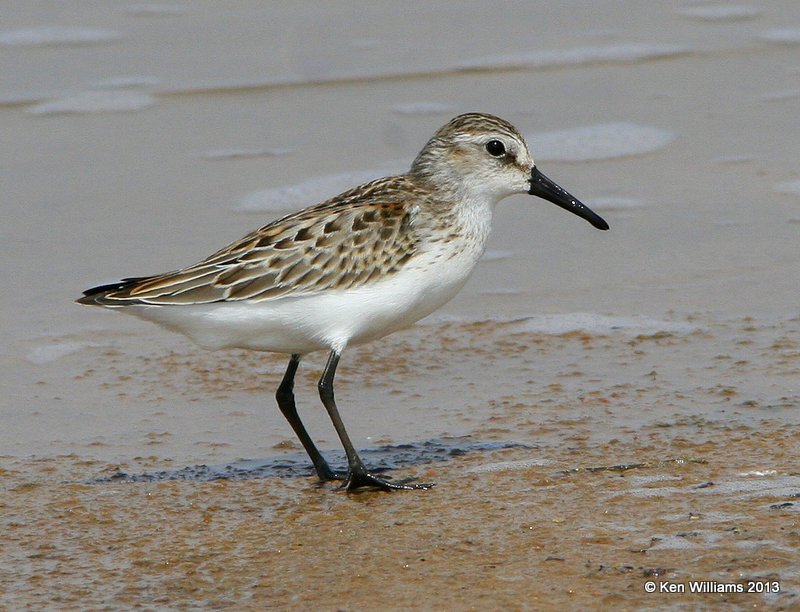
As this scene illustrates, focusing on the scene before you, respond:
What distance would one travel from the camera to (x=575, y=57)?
14.3m

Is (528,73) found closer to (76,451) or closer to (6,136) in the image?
(6,136)

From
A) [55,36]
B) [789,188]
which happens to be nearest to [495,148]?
[789,188]

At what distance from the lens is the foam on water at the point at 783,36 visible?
14.4 m

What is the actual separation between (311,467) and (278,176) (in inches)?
187

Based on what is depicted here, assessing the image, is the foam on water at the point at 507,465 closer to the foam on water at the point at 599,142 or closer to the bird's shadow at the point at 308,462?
the bird's shadow at the point at 308,462

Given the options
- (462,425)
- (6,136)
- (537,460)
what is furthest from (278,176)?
(537,460)

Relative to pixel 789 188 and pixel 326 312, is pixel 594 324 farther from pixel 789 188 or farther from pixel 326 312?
pixel 789 188

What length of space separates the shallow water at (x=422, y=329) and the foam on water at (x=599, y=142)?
0.04 m

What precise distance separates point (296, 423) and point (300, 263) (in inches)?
32.4


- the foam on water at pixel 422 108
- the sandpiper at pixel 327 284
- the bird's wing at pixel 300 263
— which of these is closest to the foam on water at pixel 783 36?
the foam on water at pixel 422 108

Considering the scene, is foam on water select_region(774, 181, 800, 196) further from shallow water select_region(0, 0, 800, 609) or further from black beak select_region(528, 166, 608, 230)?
black beak select_region(528, 166, 608, 230)

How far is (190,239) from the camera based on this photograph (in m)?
10.2

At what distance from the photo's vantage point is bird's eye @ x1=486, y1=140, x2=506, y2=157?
288 inches

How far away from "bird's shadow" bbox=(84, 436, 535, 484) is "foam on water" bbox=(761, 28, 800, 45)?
8.61 m
